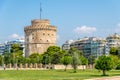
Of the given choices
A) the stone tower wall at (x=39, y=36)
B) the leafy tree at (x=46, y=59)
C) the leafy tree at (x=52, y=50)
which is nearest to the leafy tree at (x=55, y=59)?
the leafy tree at (x=46, y=59)

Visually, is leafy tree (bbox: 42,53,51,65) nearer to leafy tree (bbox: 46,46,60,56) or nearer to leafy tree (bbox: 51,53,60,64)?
leafy tree (bbox: 51,53,60,64)

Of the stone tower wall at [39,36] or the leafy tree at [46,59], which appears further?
the stone tower wall at [39,36]

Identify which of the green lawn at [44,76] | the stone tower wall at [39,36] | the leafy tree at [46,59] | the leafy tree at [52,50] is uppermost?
the stone tower wall at [39,36]

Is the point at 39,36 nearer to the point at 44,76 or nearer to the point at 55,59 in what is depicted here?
the point at 55,59

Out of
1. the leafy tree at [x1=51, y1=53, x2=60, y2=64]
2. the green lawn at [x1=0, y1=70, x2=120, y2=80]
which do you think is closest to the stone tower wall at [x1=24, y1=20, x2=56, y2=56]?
the leafy tree at [x1=51, y1=53, x2=60, y2=64]

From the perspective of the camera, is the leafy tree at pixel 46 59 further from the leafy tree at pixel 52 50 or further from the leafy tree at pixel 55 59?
the leafy tree at pixel 52 50

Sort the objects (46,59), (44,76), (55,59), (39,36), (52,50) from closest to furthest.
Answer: (44,76), (55,59), (46,59), (52,50), (39,36)

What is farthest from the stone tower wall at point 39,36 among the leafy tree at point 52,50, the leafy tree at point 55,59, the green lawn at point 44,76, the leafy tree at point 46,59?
the green lawn at point 44,76

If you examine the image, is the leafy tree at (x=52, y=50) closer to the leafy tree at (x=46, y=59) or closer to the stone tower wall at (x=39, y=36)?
the leafy tree at (x=46, y=59)

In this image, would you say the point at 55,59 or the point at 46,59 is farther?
the point at 46,59

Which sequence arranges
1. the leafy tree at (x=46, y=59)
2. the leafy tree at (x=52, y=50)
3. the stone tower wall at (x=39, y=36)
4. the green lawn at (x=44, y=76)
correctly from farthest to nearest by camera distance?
the stone tower wall at (x=39, y=36) < the leafy tree at (x=52, y=50) < the leafy tree at (x=46, y=59) < the green lawn at (x=44, y=76)

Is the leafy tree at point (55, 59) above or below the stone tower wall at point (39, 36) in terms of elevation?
below

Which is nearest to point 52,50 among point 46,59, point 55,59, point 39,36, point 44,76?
point 46,59

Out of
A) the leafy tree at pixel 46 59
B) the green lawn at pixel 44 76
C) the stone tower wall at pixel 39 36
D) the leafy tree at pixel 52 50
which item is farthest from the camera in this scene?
the stone tower wall at pixel 39 36
